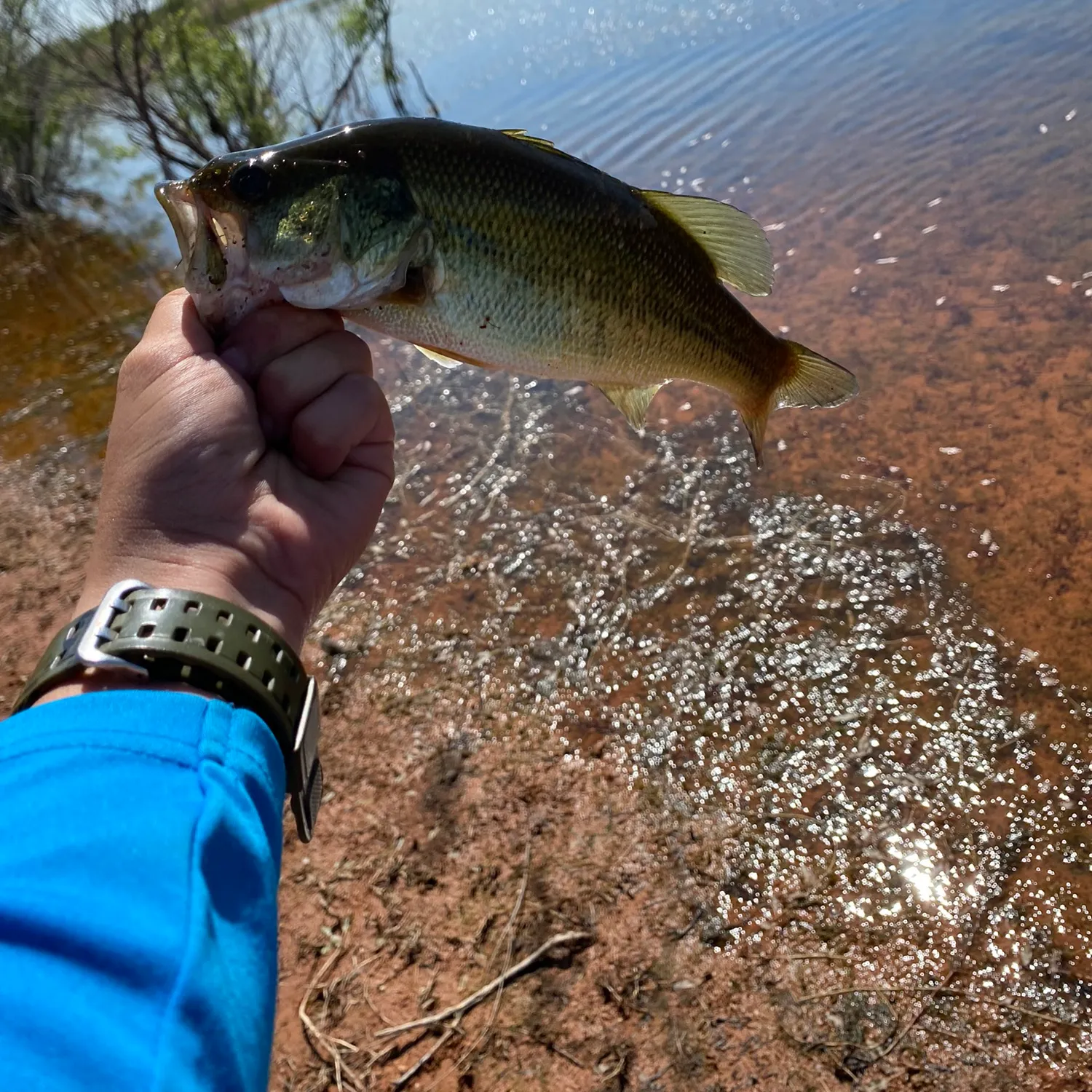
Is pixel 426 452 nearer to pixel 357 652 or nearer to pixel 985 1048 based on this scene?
pixel 357 652

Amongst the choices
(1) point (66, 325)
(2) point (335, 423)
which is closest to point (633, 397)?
(2) point (335, 423)

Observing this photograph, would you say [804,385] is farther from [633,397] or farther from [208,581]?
[208,581]

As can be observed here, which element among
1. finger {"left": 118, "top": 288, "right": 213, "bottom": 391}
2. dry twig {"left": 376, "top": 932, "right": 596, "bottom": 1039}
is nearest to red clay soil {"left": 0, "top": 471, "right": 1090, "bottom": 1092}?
dry twig {"left": 376, "top": 932, "right": 596, "bottom": 1039}

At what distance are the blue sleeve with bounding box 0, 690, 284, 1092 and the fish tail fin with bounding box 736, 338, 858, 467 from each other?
2.02m

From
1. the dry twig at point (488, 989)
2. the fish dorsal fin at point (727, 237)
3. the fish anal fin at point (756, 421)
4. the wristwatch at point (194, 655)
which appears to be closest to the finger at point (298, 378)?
the wristwatch at point (194, 655)

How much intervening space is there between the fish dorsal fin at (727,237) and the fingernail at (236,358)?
1254mm

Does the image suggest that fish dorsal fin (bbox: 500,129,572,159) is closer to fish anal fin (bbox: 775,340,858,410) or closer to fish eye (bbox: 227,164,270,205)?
fish eye (bbox: 227,164,270,205)

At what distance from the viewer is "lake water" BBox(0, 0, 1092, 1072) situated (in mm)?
3299

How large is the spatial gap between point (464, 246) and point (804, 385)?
1258 millimetres

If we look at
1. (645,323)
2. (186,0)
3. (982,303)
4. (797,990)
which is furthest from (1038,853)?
(186,0)

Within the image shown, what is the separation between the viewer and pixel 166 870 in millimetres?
1065

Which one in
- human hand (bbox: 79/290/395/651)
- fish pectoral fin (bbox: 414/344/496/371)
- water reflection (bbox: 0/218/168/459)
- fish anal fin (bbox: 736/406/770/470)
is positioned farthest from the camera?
A: water reflection (bbox: 0/218/168/459)

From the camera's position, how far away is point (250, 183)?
81.2 inches

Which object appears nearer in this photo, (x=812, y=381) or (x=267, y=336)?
(x=267, y=336)
